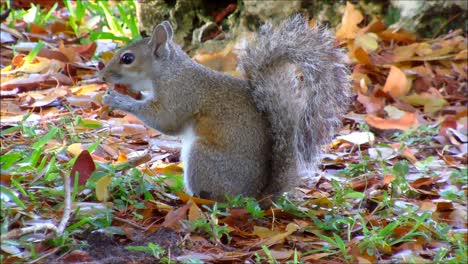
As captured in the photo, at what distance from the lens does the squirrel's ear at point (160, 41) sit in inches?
155

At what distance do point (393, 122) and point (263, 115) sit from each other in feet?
5.53

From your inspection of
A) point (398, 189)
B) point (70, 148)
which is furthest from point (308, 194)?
point (70, 148)

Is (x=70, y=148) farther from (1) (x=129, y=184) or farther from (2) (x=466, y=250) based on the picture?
(2) (x=466, y=250)

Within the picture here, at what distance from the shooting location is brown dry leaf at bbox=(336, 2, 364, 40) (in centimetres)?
602

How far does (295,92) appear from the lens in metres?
3.59

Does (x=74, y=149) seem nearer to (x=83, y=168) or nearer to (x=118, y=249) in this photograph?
(x=83, y=168)

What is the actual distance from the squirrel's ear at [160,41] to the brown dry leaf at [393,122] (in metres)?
1.67

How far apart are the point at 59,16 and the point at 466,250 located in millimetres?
4746

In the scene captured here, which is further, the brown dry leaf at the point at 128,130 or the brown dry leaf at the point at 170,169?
the brown dry leaf at the point at 128,130

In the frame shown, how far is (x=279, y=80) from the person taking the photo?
3.60 m

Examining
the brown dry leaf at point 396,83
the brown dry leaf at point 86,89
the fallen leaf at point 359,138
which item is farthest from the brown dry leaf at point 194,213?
the brown dry leaf at point 396,83

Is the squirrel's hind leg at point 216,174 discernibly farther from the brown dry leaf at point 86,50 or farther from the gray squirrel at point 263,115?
the brown dry leaf at point 86,50

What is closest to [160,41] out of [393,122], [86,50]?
[393,122]

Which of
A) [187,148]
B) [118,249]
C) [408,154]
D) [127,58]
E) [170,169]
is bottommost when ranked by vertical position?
[408,154]
